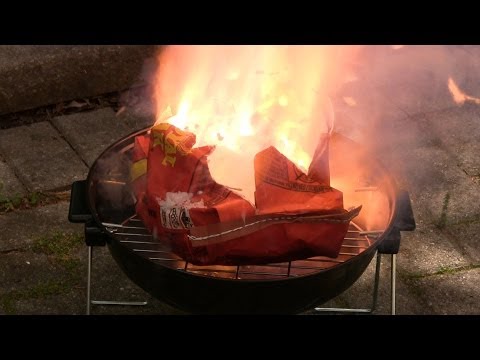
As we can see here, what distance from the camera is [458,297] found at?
3.57 metres

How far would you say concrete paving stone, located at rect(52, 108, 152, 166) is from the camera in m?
4.44

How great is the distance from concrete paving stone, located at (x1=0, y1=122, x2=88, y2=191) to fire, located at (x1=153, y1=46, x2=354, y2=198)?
4.04 feet

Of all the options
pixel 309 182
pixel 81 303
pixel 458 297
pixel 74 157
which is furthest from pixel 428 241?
pixel 74 157

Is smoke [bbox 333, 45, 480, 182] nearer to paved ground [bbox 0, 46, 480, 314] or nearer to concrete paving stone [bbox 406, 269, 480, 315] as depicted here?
paved ground [bbox 0, 46, 480, 314]

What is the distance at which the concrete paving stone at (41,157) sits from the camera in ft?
13.8

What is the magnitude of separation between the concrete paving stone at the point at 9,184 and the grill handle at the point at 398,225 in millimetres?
2151

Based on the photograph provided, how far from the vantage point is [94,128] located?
181 inches

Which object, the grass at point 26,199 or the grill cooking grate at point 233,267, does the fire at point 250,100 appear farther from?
the grass at point 26,199

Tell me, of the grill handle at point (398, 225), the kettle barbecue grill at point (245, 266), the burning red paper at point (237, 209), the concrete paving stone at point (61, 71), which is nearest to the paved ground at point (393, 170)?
the concrete paving stone at point (61, 71)

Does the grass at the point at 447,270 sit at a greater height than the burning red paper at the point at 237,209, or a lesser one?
lesser

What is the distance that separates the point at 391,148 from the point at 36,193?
2088 mm

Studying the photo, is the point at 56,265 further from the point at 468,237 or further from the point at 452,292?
the point at 468,237

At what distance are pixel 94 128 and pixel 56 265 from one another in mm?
1195

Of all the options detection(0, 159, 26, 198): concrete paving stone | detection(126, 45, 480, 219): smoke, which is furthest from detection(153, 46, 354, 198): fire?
detection(0, 159, 26, 198): concrete paving stone
